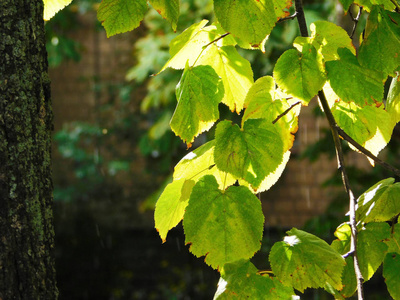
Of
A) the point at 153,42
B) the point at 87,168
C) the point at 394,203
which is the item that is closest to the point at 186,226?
the point at 394,203

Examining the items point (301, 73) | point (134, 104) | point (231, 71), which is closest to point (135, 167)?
point (134, 104)

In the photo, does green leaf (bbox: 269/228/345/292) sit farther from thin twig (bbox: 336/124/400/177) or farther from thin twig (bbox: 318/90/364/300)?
thin twig (bbox: 336/124/400/177)

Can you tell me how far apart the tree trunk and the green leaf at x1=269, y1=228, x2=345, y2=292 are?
0.55 m

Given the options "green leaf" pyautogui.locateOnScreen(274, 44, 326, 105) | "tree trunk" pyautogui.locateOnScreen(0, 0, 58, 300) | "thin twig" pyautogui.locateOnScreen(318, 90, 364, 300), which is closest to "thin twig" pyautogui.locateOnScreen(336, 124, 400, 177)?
"thin twig" pyautogui.locateOnScreen(318, 90, 364, 300)

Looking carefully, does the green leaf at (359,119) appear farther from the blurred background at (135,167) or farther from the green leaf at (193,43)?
the blurred background at (135,167)

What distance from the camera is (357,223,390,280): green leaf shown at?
3.50ft

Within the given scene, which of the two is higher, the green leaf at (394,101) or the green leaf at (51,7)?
the green leaf at (51,7)

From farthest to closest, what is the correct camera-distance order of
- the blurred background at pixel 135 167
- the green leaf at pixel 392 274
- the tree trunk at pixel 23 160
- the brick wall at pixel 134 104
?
the brick wall at pixel 134 104
the blurred background at pixel 135 167
the tree trunk at pixel 23 160
the green leaf at pixel 392 274

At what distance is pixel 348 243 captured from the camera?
1157mm

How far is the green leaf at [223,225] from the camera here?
962mm

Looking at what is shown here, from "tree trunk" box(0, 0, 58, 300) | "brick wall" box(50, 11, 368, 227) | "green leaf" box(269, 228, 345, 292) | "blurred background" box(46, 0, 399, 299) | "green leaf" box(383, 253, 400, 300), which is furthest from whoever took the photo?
"brick wall" box(50, 11, 368, 227)

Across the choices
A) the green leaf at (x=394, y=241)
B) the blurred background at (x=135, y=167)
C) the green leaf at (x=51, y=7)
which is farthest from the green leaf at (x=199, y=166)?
the blurred background at (x=135, y=167)

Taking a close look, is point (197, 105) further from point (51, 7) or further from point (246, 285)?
point (51, 7)

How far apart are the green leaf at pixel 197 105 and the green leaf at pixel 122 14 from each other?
20cm
